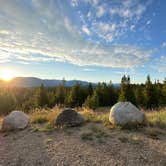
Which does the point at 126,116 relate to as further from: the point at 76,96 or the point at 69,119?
the point at 76,96

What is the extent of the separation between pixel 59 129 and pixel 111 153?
2707 mm

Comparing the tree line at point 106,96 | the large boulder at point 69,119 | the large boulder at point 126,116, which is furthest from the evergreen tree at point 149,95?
the large boulder at point 69,119

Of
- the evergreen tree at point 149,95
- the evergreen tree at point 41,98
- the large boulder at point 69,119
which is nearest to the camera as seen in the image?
the large boulder at point 69,119

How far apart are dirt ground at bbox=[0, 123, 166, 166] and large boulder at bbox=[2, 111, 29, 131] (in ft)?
1.30

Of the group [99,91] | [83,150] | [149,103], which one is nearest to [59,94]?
[99,91]

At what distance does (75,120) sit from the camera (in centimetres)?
691

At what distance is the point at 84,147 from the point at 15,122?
3449 mm

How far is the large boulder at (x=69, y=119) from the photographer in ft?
22.4

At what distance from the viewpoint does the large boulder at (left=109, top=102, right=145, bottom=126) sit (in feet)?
20.7

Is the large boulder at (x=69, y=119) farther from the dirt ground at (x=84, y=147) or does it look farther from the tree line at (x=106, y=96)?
the tree line at (x=106, y=96)

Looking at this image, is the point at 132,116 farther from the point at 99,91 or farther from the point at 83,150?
the point at 99,91

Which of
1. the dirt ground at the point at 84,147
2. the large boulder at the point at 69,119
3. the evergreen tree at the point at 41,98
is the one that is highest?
the large boulder at the point at 69,119

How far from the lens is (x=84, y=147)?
477 centimetres

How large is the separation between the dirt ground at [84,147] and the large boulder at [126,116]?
0.40 m
